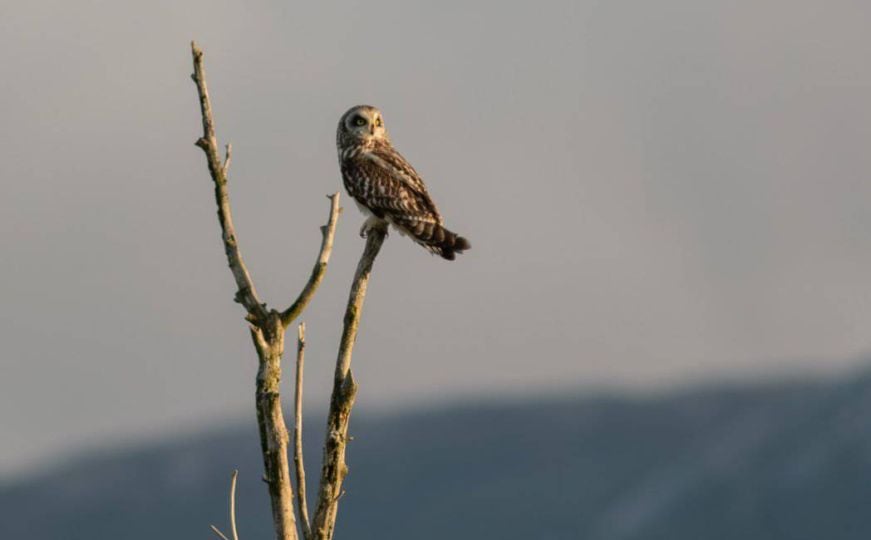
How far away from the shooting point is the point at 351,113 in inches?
1222

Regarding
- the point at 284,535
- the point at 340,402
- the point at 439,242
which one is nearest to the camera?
the point at 284,535

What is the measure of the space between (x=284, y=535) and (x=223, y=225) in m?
2.50

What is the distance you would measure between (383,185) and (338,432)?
35.8 feet

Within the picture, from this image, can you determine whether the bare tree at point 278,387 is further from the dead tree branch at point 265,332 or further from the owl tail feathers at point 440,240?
the owl tail feathers at point 440,240

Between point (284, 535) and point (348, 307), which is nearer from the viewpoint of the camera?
point (284, 535)

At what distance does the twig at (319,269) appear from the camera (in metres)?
17.4

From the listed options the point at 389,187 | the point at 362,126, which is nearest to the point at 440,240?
the point at 389,187

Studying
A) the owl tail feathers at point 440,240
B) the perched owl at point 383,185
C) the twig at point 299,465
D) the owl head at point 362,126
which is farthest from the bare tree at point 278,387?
the owl head at point 362,126

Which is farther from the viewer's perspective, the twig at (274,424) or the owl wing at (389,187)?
the owl wing at (389,187)

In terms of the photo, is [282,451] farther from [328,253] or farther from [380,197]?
[380,197]

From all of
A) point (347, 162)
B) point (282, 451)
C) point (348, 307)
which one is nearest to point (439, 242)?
point (347, 162)

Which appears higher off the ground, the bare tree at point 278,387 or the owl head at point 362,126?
the owl head at point 362,126

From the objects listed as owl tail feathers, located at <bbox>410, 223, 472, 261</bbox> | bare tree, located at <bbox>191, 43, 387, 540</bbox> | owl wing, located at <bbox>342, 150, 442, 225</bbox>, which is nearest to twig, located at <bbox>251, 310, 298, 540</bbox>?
bare tree, located at <bbox>191, 43, 387, 540</bbox>

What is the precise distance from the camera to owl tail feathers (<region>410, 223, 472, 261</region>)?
25.9m
